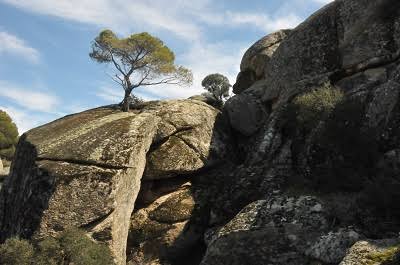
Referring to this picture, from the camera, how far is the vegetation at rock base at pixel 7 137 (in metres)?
68.7

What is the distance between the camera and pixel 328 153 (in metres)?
19.0

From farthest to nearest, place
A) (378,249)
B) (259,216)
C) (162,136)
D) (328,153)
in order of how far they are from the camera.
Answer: (162,136)
(328,153)
(259,216)
(378,249)

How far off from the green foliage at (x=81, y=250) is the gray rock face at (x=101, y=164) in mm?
2106

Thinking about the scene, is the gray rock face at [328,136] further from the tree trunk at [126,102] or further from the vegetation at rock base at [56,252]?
the tree trunk at [126,102]

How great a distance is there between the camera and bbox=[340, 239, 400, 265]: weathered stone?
34.6 feet

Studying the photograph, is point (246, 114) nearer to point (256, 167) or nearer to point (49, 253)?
point (256, 167)

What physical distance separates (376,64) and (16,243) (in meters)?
18.7

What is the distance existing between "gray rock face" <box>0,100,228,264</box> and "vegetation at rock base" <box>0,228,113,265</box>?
7.60 feet

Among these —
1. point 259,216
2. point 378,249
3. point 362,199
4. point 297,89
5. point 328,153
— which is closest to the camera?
point 378,249

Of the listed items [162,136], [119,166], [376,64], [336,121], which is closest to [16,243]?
[119,166]

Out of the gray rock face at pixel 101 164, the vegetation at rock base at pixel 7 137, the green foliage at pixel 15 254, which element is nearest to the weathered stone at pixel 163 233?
the gray rock face at pixel 101 164

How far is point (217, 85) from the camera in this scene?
47.1 meters

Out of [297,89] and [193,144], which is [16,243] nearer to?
[193,144]

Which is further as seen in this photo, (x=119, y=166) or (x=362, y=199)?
(x=119, y=166)
